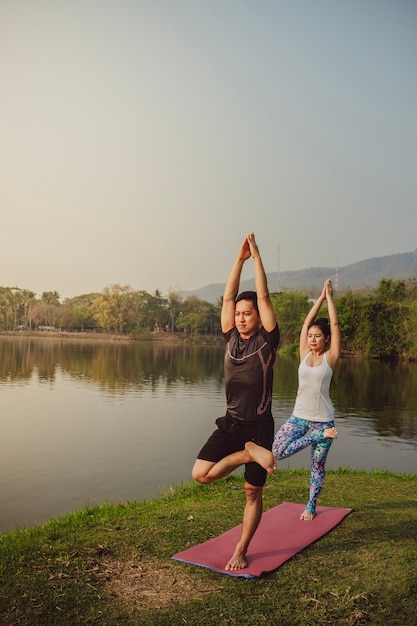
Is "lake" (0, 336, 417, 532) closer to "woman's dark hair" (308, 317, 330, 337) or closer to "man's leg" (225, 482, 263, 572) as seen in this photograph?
"man's leg" (225, 482, 263, 572)

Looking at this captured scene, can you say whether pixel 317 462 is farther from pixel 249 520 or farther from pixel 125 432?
pixel 125 432

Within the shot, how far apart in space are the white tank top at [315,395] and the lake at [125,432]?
3644mm

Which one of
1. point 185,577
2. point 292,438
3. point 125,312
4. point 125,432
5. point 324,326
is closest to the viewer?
point 185,577

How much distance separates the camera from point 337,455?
13.6 m

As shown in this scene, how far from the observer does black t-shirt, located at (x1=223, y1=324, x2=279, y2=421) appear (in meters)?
4.71

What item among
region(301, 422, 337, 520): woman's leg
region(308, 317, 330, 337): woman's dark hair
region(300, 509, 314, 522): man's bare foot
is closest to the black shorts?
region(301, 422, 337, 520): woman's leg

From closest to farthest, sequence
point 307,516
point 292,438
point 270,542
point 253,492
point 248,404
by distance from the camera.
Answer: point 248,404
point 253,492
point 270,542
point 307,516
point 292,438

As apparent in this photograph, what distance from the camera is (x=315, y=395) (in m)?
6.27

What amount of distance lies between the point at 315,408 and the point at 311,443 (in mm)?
375

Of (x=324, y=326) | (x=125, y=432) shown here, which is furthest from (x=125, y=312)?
(x=324, y=326)

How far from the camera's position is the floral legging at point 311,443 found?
6230 millimetres

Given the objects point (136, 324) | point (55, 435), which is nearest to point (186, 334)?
point (136, 324)

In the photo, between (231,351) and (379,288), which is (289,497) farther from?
(379,288)

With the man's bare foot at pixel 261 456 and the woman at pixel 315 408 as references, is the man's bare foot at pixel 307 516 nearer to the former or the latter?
the woman at pixel 315 408
